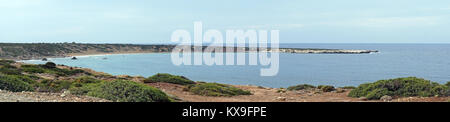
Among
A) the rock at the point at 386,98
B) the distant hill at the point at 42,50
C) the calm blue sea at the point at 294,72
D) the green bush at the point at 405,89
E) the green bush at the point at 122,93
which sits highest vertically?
the green bush at the point at 122,93

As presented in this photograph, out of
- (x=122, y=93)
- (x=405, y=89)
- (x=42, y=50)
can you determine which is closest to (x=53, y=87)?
(x=122, y=93)

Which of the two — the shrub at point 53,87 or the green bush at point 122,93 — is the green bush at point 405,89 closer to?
the green bush at point 122,93

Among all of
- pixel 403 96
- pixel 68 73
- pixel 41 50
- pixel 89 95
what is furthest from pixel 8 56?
pixel 403 96

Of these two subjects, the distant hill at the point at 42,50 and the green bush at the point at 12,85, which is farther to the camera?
the distant hill at the point at 42,50

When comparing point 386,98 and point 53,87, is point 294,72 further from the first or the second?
point 53,87

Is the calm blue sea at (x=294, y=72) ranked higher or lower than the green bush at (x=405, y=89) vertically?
lower

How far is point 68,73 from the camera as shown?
2639cm

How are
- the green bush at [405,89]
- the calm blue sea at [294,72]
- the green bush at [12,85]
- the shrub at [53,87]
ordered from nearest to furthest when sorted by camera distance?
the green bush at [12,85] → the shrub at [53,87] → the green bush at [405,89] → the calm blue sea at [294,72]

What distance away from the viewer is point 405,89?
1409cm

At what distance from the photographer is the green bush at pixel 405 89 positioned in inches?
527

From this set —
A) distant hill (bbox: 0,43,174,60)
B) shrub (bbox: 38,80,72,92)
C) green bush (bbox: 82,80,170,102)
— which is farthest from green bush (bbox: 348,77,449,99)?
distant hill (bbox: 0,43,174,60)

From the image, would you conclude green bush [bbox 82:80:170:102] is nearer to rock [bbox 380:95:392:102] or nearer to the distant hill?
rock [bbox 380:95:392:102]

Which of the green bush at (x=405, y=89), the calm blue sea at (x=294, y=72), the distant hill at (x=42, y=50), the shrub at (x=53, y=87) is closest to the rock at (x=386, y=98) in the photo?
the green bush at (x=405, y=89)
